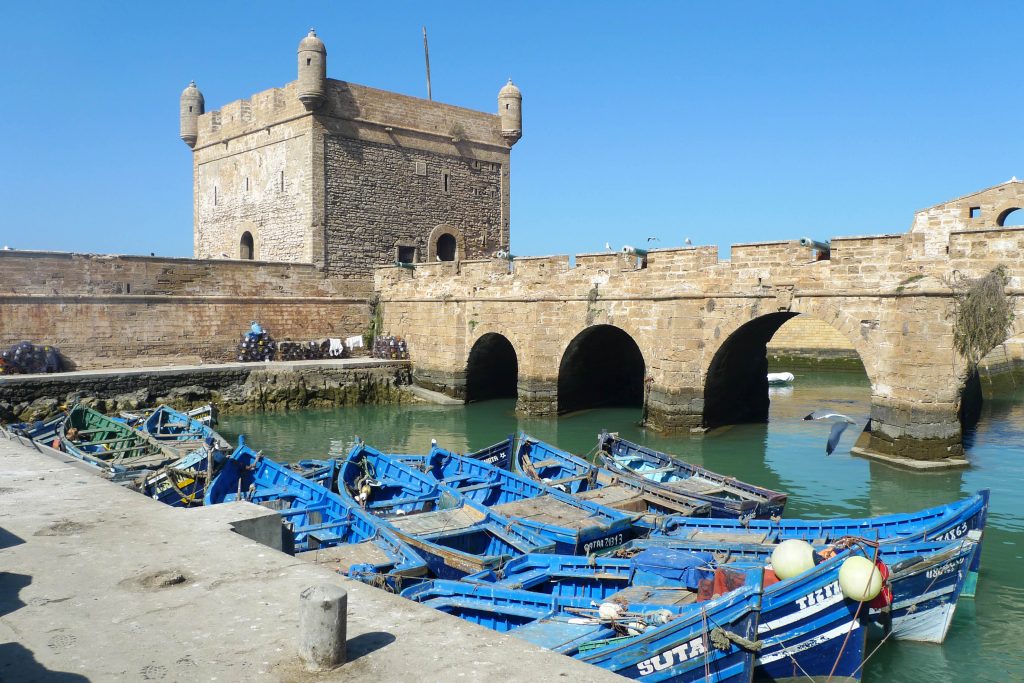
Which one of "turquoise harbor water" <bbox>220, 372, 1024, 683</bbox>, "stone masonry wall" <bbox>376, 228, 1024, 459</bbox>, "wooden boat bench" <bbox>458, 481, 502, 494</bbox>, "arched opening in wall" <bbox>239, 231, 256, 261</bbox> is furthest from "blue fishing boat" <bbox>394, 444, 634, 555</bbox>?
"arched opening in wall" <bbox>239, 231, 256, 261</bbox>

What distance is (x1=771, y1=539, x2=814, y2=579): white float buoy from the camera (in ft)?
21.6

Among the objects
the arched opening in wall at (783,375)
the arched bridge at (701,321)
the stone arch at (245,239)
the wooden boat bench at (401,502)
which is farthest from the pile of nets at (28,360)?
the arched opening in wall at (783,375)

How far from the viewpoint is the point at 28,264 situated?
20.8 metres

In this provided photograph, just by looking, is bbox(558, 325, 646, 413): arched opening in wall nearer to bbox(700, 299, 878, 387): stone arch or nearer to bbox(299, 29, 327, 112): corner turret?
bbox(700, 299, 878, 387): stone arch

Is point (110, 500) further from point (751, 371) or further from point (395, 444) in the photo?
point (751, 371)

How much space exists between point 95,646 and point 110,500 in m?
3.53

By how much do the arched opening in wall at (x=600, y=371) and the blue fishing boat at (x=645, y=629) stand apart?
1353cm

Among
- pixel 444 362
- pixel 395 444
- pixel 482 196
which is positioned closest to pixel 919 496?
pixel 395 444

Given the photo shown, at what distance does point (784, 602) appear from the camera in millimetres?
6184

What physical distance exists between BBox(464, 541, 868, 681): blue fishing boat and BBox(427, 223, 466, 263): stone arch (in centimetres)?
2250

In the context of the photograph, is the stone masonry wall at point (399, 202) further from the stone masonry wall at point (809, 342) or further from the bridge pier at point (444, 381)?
the stone masonry wall at point (809, 342)

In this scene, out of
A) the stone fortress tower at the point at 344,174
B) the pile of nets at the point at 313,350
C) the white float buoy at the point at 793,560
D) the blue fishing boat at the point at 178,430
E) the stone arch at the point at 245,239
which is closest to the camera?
the white float buoy at the point at 793,560

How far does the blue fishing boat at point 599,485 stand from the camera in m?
10.5

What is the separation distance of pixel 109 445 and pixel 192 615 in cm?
1066
